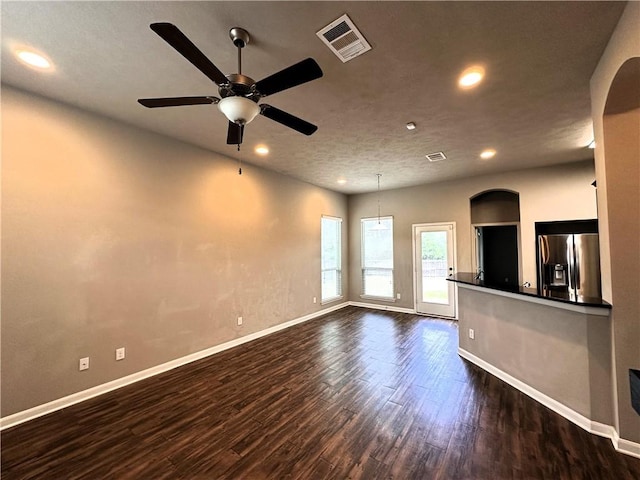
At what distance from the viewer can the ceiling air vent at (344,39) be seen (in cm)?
174

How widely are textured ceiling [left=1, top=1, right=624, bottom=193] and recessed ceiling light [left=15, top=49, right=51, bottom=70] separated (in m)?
0.07

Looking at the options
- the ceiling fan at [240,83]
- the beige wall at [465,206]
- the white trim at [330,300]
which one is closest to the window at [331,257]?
the white trim at [330,300]

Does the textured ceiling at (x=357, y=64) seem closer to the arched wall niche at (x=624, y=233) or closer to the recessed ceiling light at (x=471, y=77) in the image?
the recessed ceiling light at (x=471, y=77)

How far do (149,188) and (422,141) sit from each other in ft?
12.0

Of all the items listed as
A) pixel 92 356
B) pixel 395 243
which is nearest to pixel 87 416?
pixel 92 356

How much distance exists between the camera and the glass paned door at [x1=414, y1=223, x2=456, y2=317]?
584 centimetres

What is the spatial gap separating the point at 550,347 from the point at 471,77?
264 centimetres

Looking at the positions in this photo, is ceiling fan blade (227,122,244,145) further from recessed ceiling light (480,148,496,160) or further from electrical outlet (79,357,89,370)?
recessed ceiling light (480,148,496,160)

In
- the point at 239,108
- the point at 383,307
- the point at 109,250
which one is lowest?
the point at 383,307

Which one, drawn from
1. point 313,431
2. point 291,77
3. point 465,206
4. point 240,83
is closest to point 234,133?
point 240,83

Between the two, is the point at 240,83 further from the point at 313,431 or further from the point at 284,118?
the point at 313,431

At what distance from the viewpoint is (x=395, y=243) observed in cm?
658

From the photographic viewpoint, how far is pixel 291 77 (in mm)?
1629

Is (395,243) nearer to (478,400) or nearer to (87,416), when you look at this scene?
(478,400)
